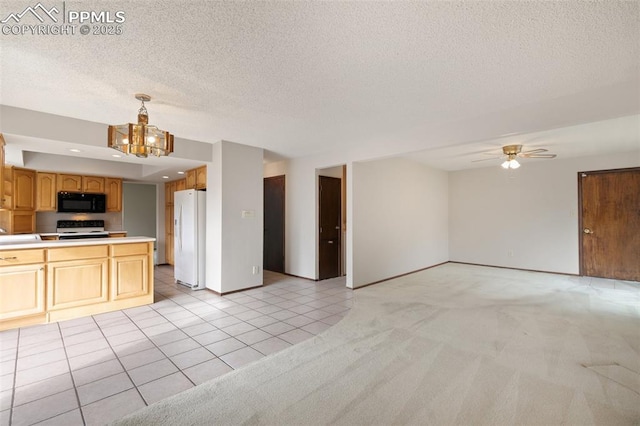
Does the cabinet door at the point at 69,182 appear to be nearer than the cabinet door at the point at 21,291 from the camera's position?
No

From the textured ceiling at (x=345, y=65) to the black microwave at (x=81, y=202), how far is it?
3.32 metres

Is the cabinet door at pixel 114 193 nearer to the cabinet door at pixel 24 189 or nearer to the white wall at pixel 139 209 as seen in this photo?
the white wall at pixel 139 209

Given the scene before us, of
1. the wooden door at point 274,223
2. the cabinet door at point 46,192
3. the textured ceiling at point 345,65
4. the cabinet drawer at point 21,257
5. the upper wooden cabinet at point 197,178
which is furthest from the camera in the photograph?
the wooden door at point 274,223

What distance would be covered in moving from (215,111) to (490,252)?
23.0 ft

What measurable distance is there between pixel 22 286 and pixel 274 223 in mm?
4076

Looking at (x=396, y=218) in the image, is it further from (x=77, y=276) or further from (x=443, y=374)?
(x=77, y=276)

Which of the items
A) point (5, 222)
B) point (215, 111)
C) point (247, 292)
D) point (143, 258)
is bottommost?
point (247, 292)

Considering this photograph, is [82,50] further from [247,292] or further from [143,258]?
[247,292]

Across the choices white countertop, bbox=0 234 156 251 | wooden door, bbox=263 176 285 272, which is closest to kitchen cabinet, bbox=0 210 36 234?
white countertop, bbox=0 234 156 251

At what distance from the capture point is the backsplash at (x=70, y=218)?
5.80m

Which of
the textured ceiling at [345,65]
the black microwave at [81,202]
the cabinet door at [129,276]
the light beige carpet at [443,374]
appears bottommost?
the light beige carpet at [443,374]

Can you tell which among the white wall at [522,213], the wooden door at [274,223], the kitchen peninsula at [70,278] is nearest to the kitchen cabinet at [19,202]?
the kitchen peninsula at [70,278]

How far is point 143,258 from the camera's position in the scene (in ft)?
13.3

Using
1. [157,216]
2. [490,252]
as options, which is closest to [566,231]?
[490,252]
